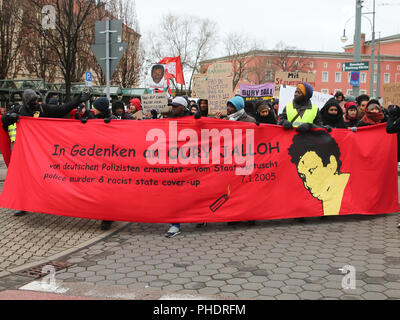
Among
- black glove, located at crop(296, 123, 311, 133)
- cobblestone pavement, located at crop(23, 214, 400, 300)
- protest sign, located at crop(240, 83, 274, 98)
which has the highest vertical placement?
protest sign, located at crop(240, 83, 274, 98)

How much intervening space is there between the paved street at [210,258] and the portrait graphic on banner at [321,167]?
1.23 feet

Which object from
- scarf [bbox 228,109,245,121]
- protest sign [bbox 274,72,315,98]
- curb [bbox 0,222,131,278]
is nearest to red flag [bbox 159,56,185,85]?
protest sign [bbox 274,72,315,98]

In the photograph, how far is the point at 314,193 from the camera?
629 cm

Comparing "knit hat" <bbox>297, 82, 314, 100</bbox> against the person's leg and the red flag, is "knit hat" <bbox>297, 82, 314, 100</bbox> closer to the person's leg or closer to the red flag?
the person's leg

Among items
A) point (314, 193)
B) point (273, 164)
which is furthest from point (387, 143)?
point (273, 164)

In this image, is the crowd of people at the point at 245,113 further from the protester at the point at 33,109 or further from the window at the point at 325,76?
the window at the point at 325,76

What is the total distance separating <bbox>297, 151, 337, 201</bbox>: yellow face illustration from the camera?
20.6 feet

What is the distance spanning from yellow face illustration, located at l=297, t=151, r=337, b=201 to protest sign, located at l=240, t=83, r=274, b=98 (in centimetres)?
609

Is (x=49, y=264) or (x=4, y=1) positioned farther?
(x=4, y=1)

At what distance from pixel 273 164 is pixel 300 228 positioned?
37.1 inches

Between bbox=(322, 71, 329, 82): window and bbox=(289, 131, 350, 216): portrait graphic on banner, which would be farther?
bbox=(322, 71, 329, 82): window
